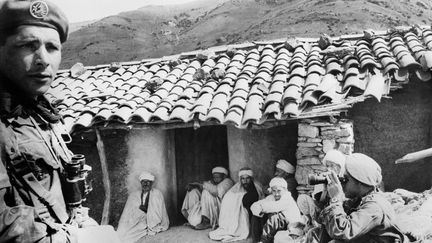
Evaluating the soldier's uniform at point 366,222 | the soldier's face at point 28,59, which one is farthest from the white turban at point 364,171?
the soldier's face at point 28,59

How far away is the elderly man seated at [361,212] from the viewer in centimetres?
380

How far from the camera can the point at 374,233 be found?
3893 mm

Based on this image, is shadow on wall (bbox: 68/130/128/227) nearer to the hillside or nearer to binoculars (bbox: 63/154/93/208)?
binoculars (bbox: 63/154/93/208)

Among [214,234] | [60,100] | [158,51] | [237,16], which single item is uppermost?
[237,16]

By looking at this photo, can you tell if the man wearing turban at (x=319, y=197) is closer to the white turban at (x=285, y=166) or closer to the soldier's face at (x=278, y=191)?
the soldier's face at (x=278, y=191)

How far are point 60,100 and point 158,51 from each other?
20.4 metres

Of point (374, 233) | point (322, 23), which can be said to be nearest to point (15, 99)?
point (374, 233)

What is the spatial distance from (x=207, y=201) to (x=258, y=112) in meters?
2.36

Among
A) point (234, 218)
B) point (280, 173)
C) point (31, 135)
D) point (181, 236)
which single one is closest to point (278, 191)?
point (280, 173)

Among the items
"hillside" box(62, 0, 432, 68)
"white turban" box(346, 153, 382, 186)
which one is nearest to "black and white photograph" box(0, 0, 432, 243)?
"white turban" box(346, 153, 382, 186)

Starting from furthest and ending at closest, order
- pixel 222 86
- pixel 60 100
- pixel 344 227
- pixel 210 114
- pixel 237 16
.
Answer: pixel 237 16 < pixel 60 100 < pixel 222 86 < pixel 210 114 < pixel 344 227

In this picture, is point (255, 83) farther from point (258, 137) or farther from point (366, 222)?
point (366, 222)

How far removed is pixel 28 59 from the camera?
205 cm

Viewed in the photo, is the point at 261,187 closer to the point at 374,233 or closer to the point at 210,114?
the point at 210,114
